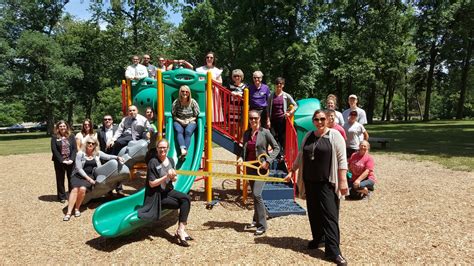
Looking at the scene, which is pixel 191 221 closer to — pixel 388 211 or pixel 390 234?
pixel 390 234

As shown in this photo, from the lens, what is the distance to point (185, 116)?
21.8ft

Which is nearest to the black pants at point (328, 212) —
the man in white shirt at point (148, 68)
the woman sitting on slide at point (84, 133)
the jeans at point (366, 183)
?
the jeans at point (366, 183)

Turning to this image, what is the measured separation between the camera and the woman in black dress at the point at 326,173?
13.8 feet

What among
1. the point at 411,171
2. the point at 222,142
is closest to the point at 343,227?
the point at 222,142

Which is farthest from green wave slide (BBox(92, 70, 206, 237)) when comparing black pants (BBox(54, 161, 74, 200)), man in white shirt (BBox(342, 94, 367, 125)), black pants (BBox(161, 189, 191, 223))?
man in white shirt (BBox(342, 94, 367, 125))

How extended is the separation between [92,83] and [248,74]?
18.6 m

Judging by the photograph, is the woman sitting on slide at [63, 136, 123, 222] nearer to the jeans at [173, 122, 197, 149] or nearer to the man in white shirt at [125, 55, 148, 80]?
the jeans at [173, 122, 197, 149]

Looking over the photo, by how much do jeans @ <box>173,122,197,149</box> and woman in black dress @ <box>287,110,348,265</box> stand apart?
2721mm

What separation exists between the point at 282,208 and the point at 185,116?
246 centimetres

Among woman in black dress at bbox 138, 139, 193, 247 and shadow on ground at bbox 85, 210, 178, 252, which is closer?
woman in black dress at bbox 138, 139, 193, 247

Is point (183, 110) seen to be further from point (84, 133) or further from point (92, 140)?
point (84, 133)

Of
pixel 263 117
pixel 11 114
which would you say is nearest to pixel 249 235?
pixel 263 117

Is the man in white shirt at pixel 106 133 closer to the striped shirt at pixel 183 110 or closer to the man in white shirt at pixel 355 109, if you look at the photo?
the striped shirt at pixel 183 110

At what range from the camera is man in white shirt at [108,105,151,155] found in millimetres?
7566
